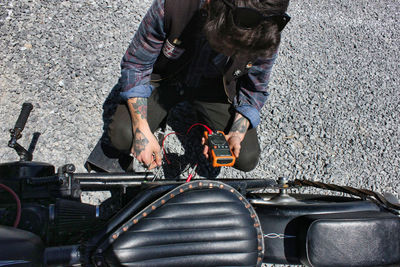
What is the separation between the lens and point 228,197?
0.82 meters

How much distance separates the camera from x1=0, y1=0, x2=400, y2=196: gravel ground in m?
1.76

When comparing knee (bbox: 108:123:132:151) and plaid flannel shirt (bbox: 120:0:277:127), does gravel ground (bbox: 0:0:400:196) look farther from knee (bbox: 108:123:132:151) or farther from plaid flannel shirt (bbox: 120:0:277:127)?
plaid flannel shirt (bbox: 120:0:277:127)

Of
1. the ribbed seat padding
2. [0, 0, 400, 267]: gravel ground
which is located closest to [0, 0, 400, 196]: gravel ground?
[0, 0, 400, 267]: gravel ground

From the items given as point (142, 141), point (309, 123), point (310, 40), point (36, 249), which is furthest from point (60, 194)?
point (310, 40)

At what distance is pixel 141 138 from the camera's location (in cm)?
141

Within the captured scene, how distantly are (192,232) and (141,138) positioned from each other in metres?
0.74

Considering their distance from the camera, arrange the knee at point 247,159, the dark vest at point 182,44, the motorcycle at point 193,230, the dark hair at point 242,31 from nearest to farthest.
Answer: the motorcycle at point 193,230 → the dark hair at point 242,31 → the dark vest at point 182,44 → the knee at point 247,159

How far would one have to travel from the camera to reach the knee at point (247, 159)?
1643 mm

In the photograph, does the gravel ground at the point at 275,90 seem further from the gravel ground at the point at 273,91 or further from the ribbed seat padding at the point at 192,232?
the ribbed seat padding at the point at 192,232

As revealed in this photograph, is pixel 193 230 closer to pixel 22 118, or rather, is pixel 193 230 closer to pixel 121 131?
pixel 121 131

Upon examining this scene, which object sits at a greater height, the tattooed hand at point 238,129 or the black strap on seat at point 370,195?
the tattooed hand at point 238,129

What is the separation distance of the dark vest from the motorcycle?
62 centimetres

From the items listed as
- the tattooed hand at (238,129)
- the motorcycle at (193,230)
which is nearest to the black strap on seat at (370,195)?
the motorcycle at (193,230)

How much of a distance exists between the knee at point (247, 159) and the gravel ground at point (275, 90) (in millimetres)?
161
